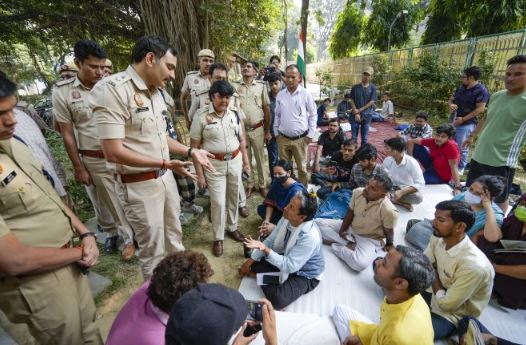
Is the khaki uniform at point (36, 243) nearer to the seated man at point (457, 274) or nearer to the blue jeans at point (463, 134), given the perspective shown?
the seated man at point (457, 274)

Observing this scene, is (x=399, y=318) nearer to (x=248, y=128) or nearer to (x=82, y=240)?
(x=82, y=240)

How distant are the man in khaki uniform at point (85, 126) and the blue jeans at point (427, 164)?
14.3 feet

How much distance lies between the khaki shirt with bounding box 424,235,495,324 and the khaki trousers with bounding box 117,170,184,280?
2115 mm

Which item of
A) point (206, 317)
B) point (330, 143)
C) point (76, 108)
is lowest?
point (330, 143)

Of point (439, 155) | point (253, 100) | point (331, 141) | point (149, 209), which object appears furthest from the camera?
point (331, 141)

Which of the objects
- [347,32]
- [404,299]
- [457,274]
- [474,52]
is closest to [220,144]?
[404,299]

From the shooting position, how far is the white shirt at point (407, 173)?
11.8 feet

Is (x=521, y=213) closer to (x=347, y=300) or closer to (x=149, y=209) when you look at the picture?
(x=347, y=300)

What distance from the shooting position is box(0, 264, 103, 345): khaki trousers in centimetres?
116

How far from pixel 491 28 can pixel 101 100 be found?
38.1 feet

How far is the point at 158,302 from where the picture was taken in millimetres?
1119

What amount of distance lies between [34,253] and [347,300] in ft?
7.46

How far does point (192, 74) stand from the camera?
4.12 meters

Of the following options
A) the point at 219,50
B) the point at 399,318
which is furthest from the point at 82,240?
the point at 219,50
